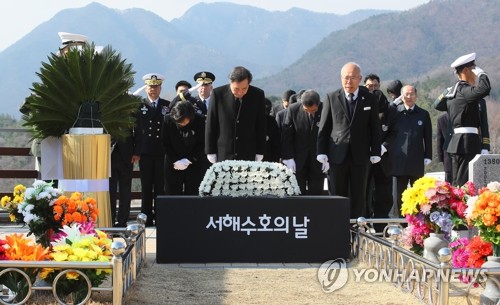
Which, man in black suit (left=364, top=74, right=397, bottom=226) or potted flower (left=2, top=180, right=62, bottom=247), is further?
man in black suit (left=364, top=74, right=397, bottom=226)

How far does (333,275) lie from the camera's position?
274 inches

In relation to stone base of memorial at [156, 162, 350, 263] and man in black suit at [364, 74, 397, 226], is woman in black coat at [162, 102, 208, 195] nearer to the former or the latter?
man in black suit at [364, 74, 397, 226]

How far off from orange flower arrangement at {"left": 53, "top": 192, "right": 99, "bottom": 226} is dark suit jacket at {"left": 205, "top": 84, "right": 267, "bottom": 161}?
262cm

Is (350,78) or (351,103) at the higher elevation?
(350,78)

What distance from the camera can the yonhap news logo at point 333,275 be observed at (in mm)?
6421

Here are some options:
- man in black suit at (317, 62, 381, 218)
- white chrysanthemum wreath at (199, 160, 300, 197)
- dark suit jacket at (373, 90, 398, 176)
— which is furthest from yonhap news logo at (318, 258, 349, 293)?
dark suit jacket at (373, 90, 398, 176)

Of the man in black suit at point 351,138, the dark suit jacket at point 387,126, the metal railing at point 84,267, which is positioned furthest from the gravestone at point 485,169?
the metal railing at point 84,267

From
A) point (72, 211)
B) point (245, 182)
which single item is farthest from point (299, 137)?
point (72, 211)

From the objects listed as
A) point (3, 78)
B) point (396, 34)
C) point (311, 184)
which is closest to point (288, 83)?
point (396, 34)

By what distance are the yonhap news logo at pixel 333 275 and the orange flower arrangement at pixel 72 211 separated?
2.00 m

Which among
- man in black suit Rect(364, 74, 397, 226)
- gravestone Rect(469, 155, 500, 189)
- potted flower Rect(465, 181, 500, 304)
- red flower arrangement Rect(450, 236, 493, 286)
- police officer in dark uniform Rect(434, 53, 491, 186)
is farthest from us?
man in black suit Rect(364, 74, 397, 226)

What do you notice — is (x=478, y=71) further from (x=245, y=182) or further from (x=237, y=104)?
(x=245, y=182)

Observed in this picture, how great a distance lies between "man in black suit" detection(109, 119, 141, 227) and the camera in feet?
35.2

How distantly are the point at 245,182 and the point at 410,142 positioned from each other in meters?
3.58
